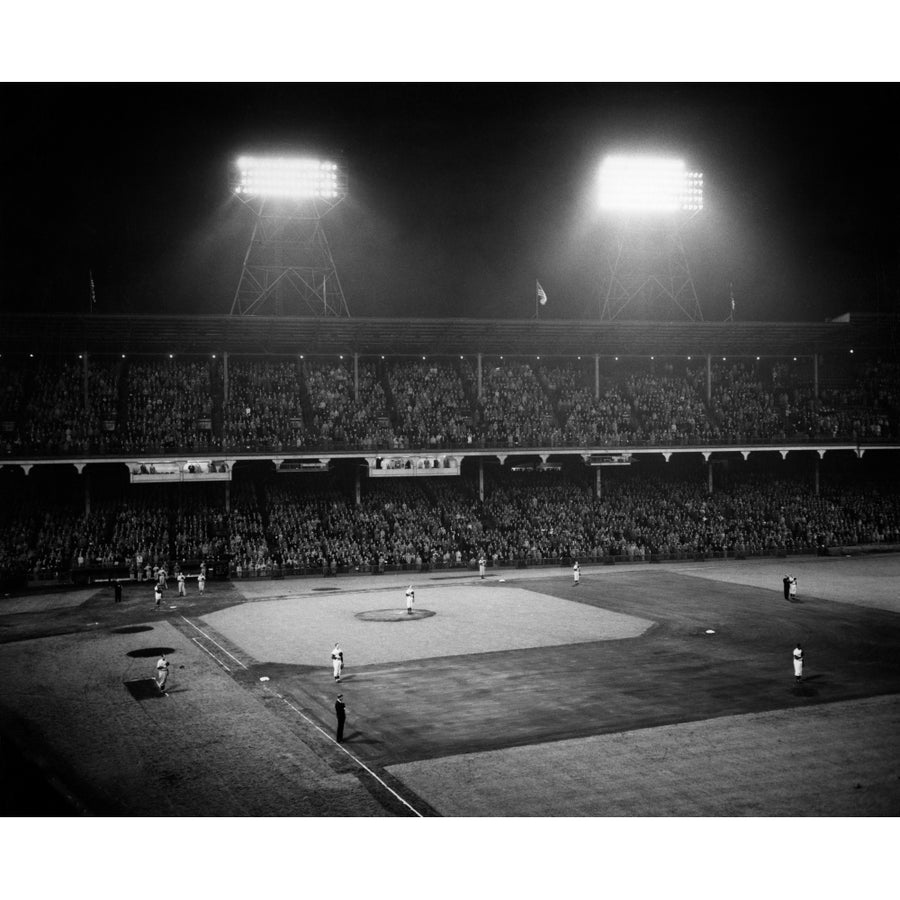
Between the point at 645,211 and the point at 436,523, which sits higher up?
the point at 645,211

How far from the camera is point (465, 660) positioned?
22.1 meters

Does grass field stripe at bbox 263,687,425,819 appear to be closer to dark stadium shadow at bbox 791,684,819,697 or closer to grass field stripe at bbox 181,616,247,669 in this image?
grass field stripe at bbox 181,616,247,669

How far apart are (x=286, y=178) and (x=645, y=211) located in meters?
24.2

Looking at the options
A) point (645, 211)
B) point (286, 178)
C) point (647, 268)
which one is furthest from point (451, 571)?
point (647, 268)

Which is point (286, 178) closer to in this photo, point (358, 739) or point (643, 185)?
point (643, 185)

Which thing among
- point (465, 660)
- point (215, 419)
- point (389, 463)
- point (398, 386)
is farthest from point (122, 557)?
point (465, 660)

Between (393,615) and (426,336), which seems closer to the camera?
(393,615)

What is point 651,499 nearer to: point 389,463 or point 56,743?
point 389,463

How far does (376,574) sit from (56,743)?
2597 centimetres

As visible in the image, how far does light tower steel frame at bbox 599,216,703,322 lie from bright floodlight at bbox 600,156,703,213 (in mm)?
1542

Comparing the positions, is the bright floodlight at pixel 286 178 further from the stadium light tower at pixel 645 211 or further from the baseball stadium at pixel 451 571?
the stadium light tower at pixel 645 211

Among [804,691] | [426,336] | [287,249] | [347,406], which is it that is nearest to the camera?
[804,691]

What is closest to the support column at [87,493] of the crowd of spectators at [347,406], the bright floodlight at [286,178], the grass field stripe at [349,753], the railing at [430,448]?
the railing at [430,448]

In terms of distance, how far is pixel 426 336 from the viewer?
4862cm
